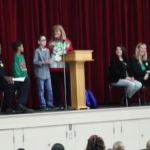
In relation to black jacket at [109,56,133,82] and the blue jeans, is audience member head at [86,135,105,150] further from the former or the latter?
black jacket at [109,56,133,82]

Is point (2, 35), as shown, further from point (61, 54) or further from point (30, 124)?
point (30, 124)

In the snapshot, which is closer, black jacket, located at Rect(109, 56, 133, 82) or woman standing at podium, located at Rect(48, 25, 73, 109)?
woman standing at podium, located at Rect(48, 25, 73, 109)

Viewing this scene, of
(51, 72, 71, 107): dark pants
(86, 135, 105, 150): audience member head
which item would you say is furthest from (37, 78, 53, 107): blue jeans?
(86, 135, 105, 150): audience member head

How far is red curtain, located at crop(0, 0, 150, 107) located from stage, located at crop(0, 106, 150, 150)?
1.32 meters

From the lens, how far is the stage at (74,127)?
16.1 ft

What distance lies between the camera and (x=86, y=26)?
6.95 m

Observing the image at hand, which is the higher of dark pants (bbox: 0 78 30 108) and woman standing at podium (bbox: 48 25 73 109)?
woman standing at podium (bbox: 48 25 73 109)

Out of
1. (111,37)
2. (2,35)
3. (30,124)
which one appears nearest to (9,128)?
(30,124)

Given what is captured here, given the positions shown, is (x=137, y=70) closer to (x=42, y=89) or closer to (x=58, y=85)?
(x=58, y=85)

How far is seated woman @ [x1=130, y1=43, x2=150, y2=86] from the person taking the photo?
6250 mm

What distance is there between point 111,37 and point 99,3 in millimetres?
753

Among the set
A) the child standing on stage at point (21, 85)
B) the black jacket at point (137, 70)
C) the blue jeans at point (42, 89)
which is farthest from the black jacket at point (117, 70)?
the child standing on stage at point (21, 85)

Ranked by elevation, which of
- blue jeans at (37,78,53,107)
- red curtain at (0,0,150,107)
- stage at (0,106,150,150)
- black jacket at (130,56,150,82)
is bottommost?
stage at (0,106,150,150)

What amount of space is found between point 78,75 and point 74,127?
31.5 inches
